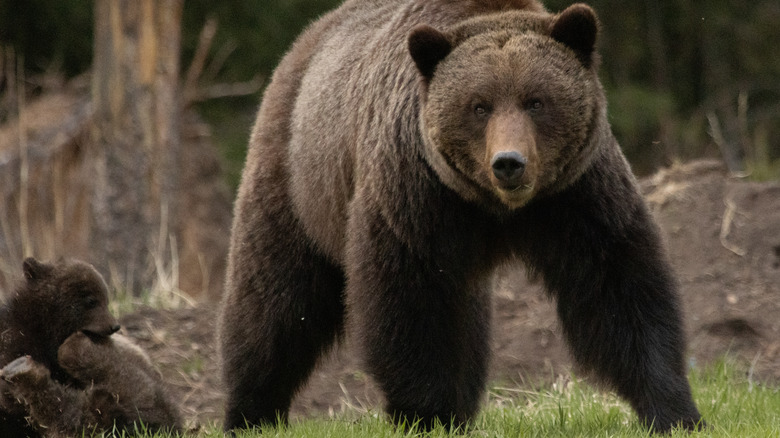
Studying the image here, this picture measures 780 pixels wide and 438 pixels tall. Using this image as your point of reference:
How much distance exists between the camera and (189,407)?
8336mm

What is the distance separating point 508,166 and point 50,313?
9.53ft

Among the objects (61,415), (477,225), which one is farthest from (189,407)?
(477,225)

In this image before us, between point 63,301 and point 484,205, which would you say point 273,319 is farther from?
point 484,205

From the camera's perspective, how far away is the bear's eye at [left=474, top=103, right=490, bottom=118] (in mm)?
5304

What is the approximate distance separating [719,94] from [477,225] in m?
14.6

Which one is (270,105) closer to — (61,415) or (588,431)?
(61,415)

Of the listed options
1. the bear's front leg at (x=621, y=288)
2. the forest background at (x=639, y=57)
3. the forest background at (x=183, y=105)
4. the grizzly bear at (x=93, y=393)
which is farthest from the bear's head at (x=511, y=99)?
the forest background at (x=639, y=57)

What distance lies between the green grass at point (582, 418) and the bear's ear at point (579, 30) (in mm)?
1839

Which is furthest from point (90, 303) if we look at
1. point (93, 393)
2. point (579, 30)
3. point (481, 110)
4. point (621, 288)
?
point (579, 30)

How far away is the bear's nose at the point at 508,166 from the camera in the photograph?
4984mm

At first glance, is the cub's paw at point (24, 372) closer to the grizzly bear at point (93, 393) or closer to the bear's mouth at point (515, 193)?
the grizzly bear at point (93, 393)

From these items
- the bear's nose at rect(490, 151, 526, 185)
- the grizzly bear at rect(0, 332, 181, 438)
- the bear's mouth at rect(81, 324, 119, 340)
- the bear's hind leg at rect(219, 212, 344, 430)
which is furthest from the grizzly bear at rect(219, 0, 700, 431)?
the bear's mouth at rect(81, 324, 119, 340)

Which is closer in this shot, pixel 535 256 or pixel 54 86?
pixel 535 256

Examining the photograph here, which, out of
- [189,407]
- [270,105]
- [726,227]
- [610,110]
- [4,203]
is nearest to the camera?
[270,105]
